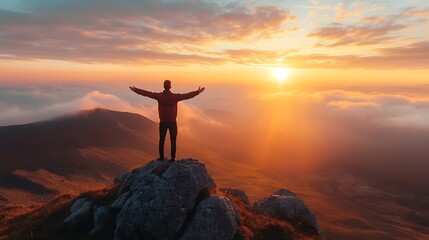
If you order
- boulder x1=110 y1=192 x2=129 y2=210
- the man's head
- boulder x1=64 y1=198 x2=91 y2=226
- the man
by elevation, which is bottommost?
boulder x1=64 y1=198 x2=91 y2=226

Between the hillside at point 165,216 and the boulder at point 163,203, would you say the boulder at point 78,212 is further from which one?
the boulder at point 163,203

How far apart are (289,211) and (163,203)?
12.0m

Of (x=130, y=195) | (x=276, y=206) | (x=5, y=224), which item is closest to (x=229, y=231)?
(x=130, y=195)

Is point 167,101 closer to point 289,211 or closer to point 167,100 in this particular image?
point 167,100

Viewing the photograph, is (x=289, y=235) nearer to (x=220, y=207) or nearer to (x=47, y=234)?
(x=220, y=207)

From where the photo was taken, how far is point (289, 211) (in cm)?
2867

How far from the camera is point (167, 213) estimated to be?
20.8m

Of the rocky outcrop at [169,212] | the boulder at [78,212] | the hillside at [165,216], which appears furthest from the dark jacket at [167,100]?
the boulder at [78,212]

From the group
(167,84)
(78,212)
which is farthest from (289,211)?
(78,212)

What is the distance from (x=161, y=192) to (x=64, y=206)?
12.7 metres

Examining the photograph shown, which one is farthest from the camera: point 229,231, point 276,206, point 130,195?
point 276,206

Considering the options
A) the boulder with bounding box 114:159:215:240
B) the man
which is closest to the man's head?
the man

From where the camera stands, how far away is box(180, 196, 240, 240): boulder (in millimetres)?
20297

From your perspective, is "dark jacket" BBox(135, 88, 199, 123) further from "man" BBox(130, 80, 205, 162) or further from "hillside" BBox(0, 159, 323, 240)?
"hillside" BBox(0, 159, 323, 240)
